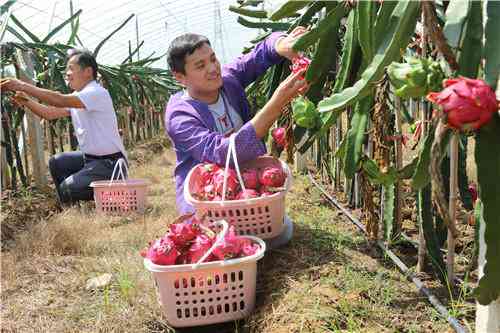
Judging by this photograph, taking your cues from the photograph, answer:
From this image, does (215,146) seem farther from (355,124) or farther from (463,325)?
(463,325)

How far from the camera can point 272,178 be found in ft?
5.57

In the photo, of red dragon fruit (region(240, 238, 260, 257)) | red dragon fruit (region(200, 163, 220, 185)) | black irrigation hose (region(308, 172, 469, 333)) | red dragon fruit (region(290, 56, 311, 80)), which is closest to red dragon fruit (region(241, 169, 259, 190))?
red dragon fruit (region(200, 163, 220, 185))

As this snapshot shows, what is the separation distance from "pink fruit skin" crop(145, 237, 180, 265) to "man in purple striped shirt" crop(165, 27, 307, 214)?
1.36ft

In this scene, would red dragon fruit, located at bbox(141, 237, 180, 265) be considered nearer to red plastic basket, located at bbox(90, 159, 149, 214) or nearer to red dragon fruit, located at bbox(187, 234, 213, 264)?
red dragon fruit, located at bbox(187, 234, 213, 264)

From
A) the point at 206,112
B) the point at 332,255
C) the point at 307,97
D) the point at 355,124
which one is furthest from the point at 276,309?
the point at 206,112

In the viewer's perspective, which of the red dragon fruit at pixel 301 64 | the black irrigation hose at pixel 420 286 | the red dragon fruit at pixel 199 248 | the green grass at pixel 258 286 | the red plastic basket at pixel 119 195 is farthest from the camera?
the red plastic basket at pixel 119 195

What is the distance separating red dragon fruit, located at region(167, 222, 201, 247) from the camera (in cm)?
146

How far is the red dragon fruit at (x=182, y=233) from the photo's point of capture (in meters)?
1.46

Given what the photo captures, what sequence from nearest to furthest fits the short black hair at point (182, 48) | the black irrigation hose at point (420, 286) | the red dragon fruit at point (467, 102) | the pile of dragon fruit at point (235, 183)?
the red dragon fruit at point (467, 102) < the black irrigation hose at point (420, 286) < the pile of dragon fruit at point (235, 183) < the short black hair at point (182, 48)

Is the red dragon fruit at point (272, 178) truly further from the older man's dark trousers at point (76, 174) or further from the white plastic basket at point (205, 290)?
the older man's dark trousers at point (76, 174)

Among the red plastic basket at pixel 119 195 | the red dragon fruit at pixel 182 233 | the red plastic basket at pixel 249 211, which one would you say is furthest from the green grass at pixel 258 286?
the red plastic basket at pixel 119 195

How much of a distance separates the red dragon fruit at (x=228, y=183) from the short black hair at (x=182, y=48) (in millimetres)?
495

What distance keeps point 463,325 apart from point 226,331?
0.68 m

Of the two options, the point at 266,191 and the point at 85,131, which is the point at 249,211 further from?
the point at 85,131
